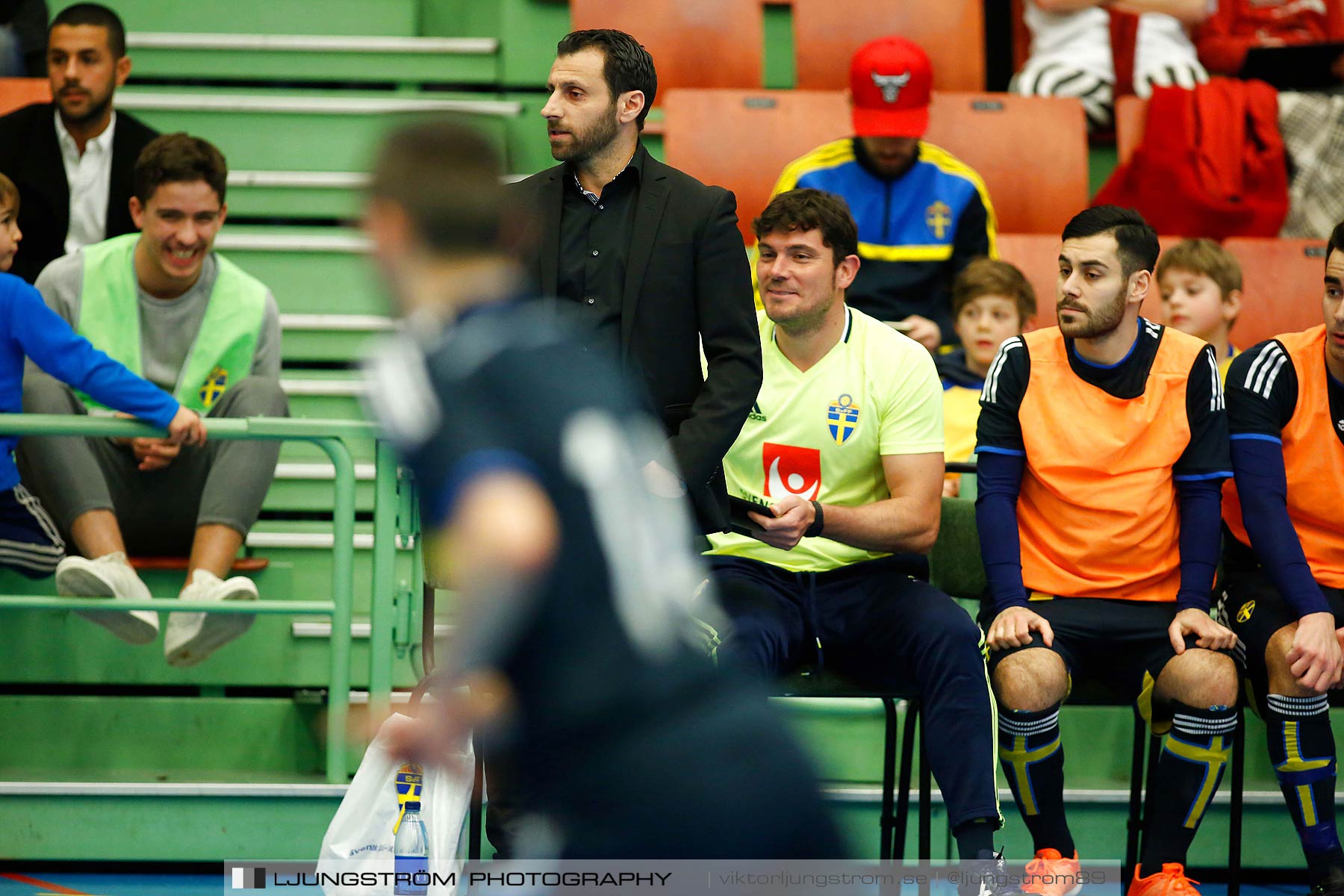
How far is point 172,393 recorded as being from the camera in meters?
4.30

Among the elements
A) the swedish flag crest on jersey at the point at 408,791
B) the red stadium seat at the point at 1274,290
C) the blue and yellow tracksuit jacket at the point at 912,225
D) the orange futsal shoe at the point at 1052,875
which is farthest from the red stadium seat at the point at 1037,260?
the swedish flag crest on jersey at the point at 408,791

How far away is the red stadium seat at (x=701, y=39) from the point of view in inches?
240

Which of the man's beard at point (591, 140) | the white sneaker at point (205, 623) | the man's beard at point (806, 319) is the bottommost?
the white sneaker at point (205, 623)

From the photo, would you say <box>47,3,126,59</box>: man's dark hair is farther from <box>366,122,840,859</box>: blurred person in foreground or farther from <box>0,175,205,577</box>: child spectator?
<box>366,122,840,859</box>: blurred person in foreground

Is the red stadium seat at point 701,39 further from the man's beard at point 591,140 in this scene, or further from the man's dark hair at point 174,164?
the man's beard at point 591,140

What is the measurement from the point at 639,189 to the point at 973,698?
1.41 m

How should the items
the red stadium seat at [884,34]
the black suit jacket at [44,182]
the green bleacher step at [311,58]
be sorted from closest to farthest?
the black suit jacket at [44,182] → the green bleacher step at [311,58] → the red stadium seat at [884,34]

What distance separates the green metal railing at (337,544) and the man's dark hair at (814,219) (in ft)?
3.80

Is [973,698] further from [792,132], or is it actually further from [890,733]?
[792,132]

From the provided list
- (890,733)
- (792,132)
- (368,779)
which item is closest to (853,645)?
(890,733)

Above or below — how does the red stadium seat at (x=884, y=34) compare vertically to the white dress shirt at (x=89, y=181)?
above

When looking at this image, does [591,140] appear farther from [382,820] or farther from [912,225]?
[912,225]

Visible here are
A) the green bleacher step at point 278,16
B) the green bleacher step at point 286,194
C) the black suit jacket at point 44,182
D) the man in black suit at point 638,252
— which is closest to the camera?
the man in black suit at point 638,252

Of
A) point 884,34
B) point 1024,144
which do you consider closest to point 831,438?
point 1024,144
